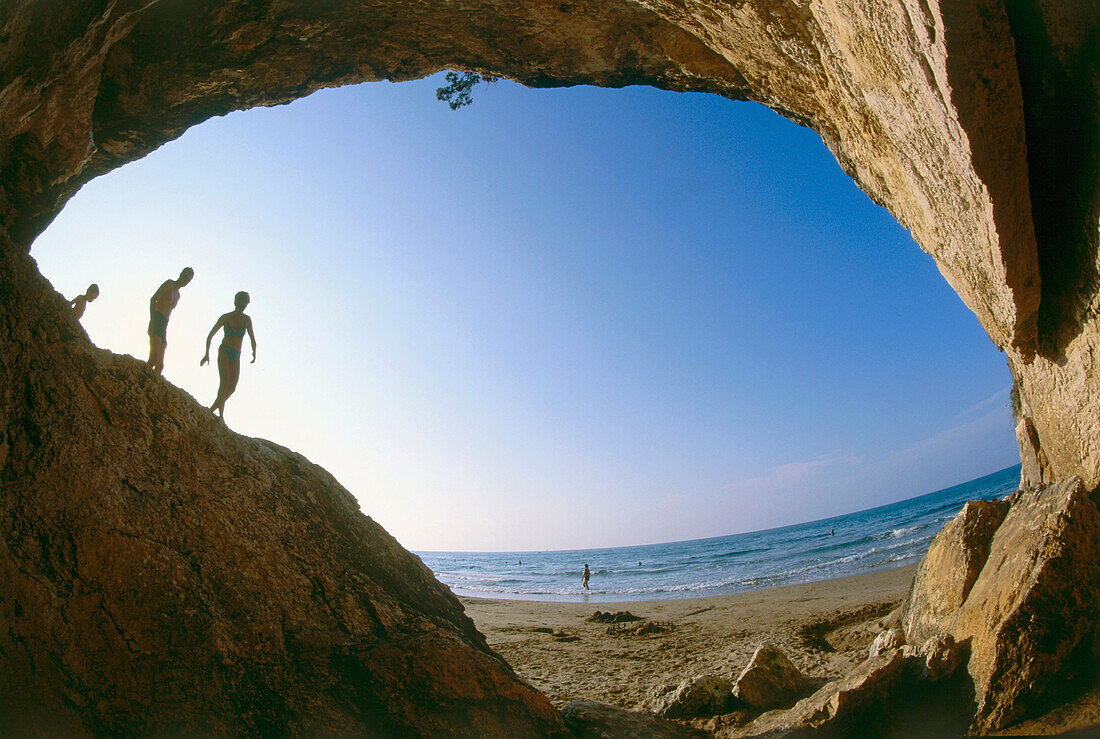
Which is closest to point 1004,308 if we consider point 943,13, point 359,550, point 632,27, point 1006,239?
point 1006,239

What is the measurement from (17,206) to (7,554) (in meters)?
3.50

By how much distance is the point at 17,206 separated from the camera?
4.54 m

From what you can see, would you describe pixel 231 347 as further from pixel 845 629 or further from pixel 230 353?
pixel 845 629

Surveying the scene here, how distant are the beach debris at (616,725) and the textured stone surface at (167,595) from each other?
1.24ft

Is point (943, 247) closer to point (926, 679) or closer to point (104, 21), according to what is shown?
point (926, 679)

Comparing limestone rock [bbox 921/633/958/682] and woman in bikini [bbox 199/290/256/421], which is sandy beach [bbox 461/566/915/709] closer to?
limestone rock [bbox 921/633/958/682]

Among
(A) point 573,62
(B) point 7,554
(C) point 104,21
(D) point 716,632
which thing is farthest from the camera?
(D) point 716,632

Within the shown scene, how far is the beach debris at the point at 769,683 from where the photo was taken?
4.47 metres

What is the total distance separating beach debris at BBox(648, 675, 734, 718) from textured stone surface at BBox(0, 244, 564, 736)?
143 cm

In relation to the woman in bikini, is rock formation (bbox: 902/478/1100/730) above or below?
below

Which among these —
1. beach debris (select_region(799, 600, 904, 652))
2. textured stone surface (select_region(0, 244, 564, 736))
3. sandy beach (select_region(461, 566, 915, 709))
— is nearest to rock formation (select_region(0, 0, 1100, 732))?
textured stone surface (select_region(0, 244, 564, 736))

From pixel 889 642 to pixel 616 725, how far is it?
9.35 feet

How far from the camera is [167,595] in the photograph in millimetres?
3371

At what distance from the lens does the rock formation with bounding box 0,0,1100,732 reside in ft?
9.99
